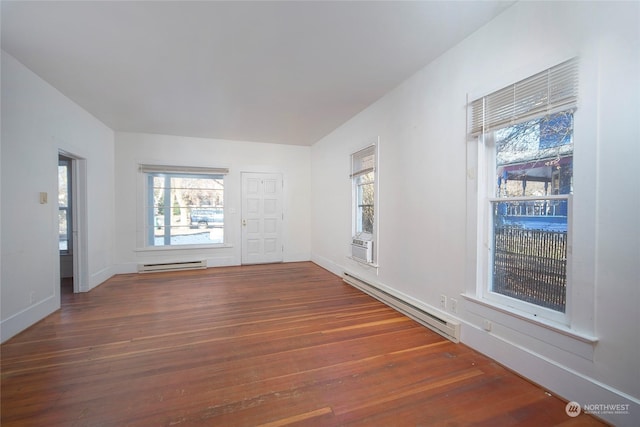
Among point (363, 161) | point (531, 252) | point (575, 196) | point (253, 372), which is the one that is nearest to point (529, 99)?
point (575, 196)

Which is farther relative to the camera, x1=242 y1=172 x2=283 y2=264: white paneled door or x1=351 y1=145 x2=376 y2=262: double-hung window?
x1=242 y1=172 x2=283 y2=264: white paneled door

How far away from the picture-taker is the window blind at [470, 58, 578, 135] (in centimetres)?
171

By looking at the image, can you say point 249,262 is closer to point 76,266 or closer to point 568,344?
point 76,266

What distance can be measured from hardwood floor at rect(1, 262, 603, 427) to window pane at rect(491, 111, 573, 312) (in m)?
0.70

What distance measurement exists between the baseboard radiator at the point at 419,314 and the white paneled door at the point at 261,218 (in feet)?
9.21

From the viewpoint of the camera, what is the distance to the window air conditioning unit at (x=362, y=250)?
393 centimetres

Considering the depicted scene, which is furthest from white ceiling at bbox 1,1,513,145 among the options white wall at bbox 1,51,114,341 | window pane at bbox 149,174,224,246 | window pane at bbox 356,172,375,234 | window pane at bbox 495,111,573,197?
window pane at bbox 149,174,224,246

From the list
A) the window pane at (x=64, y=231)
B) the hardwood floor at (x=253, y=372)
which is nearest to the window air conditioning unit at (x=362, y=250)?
the hardwood floor at (x=253, y=372)

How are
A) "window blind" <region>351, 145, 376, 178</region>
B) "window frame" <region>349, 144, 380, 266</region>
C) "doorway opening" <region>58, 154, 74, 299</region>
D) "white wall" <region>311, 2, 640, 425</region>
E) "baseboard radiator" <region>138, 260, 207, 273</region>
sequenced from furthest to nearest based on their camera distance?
"baseboard radiator" <region>138, 260, 207, 273</region> < "doorway opening" <region>58, 154, 74, 299</region> < "window blind" <region>351, 145, 376, 178</region> < "window frame" <region>349, 144, 380, 266</region> < "white wall" <region>311, 2, 640, 425</region>

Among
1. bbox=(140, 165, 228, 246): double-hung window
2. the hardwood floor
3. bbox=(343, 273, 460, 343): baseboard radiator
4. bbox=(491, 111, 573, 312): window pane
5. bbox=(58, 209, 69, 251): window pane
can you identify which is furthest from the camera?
bbox=(140, 165, 228, 246): double-hung window

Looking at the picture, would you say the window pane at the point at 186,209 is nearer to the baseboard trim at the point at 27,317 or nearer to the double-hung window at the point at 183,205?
the double-hung window at the point at 183,205

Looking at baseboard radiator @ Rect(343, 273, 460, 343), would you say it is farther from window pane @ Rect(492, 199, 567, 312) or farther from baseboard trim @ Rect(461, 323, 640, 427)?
window pane @ Rect(492, 199, 567, 312)

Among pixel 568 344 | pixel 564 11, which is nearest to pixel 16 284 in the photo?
pixel 568 344

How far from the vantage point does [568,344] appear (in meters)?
1.70
